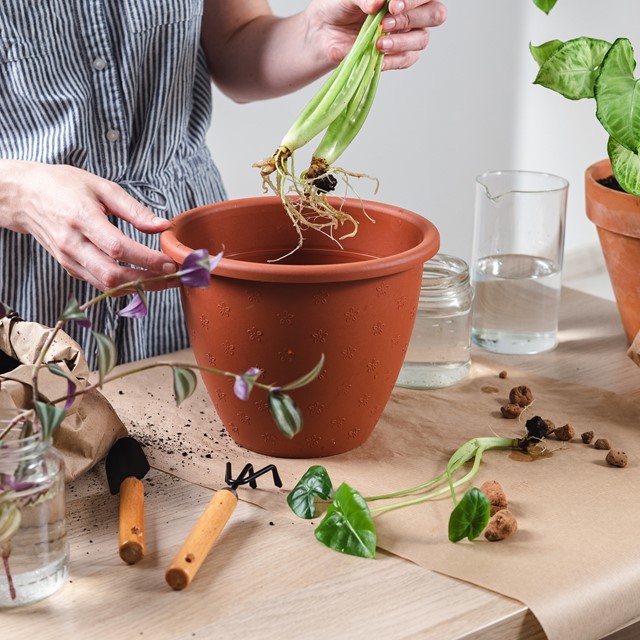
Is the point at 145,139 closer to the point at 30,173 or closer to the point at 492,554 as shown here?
the point at 30,173

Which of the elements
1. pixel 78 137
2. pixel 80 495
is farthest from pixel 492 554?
pixel 78 137

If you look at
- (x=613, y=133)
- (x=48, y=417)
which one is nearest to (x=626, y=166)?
(x=613, y=133)

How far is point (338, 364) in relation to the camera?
990 mm

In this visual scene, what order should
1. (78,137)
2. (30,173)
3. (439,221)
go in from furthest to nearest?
(439,221) < (78,137) < (30,173)

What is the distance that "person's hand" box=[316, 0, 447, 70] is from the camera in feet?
3.72

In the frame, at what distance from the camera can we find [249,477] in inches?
37.4

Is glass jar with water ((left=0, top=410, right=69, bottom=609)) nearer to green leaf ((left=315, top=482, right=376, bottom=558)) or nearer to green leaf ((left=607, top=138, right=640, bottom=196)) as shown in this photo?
green leaf ((left=315, top=482, right=376, bottom=558))

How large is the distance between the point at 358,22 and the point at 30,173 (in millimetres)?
503

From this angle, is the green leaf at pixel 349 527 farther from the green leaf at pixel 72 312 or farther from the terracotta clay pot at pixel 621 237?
the terracotta clay pot at pixel 621 237

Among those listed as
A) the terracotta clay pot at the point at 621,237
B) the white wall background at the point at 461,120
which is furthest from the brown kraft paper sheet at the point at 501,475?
the white wall background at the point at 461,120

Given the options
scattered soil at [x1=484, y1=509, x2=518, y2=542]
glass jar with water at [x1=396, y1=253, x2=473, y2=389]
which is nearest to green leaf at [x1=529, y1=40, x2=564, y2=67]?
glass jar with water at [x1=396, y1=253, x2=473, y2=389]

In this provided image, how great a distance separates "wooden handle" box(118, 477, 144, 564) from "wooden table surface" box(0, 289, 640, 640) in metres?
0.01

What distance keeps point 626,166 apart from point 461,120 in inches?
75.4

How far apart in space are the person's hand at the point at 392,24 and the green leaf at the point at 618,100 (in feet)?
0.67
